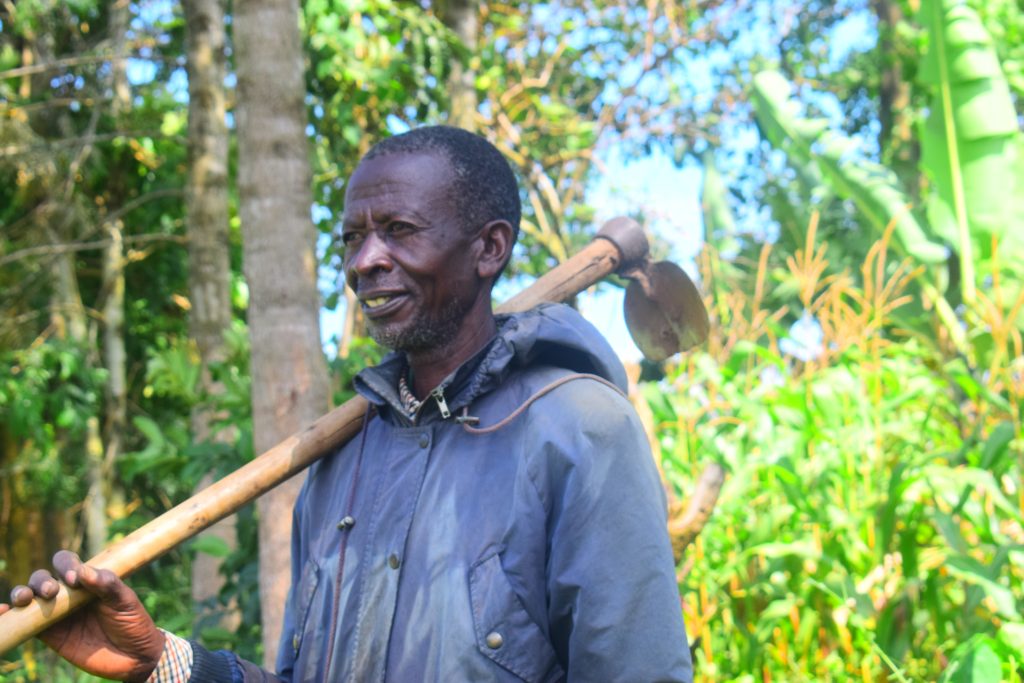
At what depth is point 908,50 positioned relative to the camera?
38.4 ft

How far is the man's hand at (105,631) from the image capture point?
172 centimetres

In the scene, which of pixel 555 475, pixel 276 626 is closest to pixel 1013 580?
pixel 276 626

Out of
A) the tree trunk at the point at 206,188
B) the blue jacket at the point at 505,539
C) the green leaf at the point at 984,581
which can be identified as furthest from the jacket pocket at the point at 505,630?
the tree trunk at the point at 206,188

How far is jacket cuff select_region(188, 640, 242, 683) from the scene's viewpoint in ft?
6.28

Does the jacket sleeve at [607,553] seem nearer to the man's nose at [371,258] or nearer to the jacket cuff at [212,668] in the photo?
the man's nose at [371,258]

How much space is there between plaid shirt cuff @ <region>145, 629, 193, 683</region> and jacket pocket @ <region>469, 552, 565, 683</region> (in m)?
0.55

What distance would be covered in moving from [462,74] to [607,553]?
477 centimetres

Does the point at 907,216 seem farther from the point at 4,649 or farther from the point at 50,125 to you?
the point at 50,125

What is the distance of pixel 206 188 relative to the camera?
672 cm

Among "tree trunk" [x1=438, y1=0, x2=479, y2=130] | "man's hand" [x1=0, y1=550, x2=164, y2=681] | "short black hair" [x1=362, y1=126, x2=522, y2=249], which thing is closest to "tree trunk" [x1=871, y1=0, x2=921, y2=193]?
"tree trunk" [x1=438, y1=0, x2=479, y2=130]

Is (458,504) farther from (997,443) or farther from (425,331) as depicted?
(997,443)

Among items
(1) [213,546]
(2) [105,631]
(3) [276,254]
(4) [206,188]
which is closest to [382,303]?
(2) [105,631]

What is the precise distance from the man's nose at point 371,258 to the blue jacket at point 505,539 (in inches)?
8.1

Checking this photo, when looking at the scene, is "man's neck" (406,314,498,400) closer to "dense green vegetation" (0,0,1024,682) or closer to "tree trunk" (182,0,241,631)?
"dense green vegetation" (0,0,1024,682)
